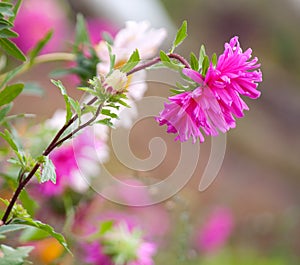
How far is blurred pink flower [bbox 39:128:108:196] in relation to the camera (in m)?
0.71

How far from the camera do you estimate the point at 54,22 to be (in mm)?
1390

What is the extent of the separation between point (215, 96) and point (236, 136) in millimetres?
1874

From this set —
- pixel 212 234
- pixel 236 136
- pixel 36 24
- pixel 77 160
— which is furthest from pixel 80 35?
pixel 236 136

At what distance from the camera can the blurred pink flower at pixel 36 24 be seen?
1234 millimetres

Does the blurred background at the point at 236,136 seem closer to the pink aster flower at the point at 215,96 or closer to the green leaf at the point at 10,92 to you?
the green leaf at the point at 10,92

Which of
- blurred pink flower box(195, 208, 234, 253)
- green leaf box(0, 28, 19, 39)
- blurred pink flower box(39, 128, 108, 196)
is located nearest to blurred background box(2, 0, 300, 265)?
blurred pink flower box(195, 208, 234, 253)

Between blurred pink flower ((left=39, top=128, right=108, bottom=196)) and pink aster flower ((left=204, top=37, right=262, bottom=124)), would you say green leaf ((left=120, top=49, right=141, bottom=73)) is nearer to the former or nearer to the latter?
pink aster flower ((left=204, top=37, right=262, bottom=124))

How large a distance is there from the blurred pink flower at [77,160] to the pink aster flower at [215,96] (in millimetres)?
287

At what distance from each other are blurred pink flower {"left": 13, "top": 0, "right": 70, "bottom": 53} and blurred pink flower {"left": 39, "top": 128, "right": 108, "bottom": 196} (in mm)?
487

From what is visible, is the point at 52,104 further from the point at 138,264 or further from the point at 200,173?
the point at 138,264

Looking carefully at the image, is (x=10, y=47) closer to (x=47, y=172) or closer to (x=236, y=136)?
(x=47, y=172)

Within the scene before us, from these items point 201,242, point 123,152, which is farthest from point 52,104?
point 123,152

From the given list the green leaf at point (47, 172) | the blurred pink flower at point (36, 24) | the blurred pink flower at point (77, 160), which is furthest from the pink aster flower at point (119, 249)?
the blurred pink flower at point (36, 24)

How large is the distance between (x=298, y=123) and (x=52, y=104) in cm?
105
